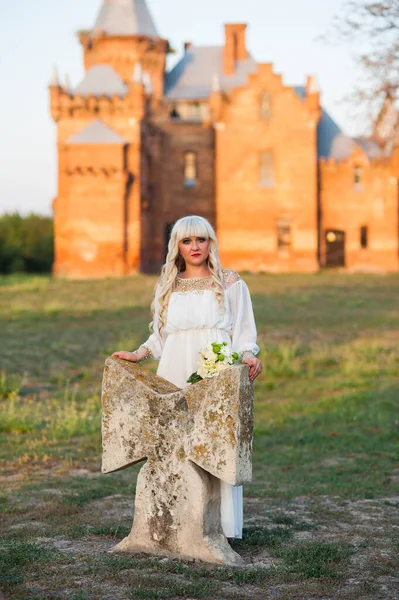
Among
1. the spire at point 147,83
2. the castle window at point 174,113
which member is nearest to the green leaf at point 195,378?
the spire at point 147,83

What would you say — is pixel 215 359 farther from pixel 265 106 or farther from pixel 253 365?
pixel 265 106

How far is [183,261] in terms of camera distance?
244 inches

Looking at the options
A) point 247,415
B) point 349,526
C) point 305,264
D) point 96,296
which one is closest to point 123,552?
point 247,415

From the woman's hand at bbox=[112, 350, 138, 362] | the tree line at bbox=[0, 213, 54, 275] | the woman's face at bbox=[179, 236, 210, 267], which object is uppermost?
the tree line at bbox=[0, 213, 54, 275]

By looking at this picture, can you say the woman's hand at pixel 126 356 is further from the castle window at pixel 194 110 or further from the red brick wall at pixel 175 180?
the castle window at pixel 194 110

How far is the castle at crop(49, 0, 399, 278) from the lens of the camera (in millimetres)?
39656

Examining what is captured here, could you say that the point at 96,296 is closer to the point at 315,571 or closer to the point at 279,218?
the point at 279,218

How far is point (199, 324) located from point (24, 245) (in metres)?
Result: 50.3

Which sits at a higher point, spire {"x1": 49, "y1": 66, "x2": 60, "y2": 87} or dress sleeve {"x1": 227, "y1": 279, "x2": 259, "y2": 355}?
spire {"x1": 49, "y1": 66, "x2": 60, "y2": 87}

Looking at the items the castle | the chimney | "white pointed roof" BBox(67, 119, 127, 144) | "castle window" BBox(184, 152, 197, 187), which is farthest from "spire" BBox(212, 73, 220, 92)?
"white pointed roof" BBox(67, 119, 127, 144)

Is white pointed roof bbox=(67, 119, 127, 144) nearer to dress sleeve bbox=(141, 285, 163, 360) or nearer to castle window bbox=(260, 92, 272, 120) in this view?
castle window bbox=(260, 92, 272, 120)

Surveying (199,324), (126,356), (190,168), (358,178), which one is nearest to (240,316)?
(199,324)

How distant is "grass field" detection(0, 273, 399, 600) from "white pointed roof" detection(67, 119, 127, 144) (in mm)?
17693

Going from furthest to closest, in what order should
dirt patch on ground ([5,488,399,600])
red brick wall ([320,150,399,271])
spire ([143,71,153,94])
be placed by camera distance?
1. red brick wall ([320,150,399,271])
2. spire ([143,71,153,94])
3. dirt patch on ground ([5,488,399,600])
